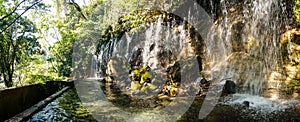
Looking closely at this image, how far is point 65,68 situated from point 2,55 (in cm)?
514

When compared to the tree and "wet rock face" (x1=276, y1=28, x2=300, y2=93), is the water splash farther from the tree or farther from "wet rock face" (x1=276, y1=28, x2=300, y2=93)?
the tree

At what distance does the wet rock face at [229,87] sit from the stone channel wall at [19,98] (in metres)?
6.60

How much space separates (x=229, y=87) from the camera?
819 centimetres

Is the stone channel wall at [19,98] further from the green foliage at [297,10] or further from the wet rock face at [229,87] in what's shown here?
the green foliage at [297,10]

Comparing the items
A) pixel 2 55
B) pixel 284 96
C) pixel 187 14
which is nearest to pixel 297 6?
pixel 284 96

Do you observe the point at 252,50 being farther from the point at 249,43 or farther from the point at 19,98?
the point at 19,98

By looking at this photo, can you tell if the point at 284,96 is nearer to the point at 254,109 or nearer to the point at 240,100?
the point at 240,100

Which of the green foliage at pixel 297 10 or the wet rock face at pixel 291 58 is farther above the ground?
the green foliage at pixel 297 10

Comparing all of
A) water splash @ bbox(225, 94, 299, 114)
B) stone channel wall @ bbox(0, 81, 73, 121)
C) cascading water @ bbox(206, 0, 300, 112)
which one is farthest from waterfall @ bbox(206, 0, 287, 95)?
stone channel wall @ bbox(0, 81, 73, 121)

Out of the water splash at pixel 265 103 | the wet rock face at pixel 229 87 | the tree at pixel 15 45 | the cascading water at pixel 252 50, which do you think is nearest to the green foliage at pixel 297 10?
the cascading water at pixel 252 50

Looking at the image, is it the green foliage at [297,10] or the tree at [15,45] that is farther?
the tree at [15,45]

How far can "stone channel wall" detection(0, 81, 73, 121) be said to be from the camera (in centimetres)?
517

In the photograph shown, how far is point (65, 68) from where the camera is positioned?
50.6 feet

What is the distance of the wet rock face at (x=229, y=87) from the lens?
801 centimetres
